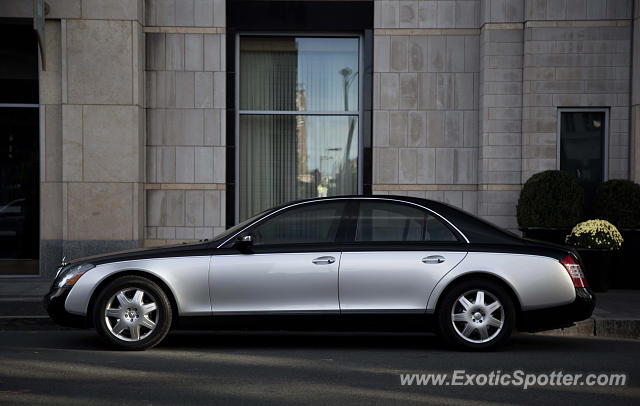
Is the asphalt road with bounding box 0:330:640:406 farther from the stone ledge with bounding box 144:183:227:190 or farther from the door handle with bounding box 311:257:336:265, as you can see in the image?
the stone ledge with bounding box 144:183:227:190

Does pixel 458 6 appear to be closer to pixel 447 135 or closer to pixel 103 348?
pixel 447 135

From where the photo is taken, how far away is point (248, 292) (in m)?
7.57

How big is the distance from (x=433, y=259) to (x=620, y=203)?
5910 mm

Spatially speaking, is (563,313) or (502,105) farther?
(502,105)

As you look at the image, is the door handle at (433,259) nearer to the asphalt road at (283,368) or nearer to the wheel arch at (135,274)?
the asphalt road at (283,368)

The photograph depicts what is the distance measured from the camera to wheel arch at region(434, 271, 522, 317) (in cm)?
761

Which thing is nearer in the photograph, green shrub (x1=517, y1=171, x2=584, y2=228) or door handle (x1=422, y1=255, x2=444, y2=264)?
door handle (x1=422, y1=255, x2=444, y2=264)

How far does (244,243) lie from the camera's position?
7598 mm

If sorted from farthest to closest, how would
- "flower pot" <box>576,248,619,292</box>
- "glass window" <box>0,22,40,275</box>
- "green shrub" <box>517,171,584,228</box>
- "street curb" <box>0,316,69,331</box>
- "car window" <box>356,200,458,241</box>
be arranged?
"glass window" <box>0,22,40,275</box> < "green shrub" <box>517,171,584,228</box> < "flower pot" <box>576,248,619,292</box> < "street curb" <box>0,316,69,331</box> < "car window" <box>356,200,458,241</box>

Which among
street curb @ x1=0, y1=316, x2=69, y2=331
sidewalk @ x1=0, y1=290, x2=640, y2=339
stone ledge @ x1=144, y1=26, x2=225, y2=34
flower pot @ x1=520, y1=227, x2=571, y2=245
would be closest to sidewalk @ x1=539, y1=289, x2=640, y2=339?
sidewalk @ x1=0, y1=290, x2=640, y2=339

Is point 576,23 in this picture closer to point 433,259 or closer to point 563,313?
point 563,313

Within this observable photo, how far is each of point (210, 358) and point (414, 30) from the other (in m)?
8.17

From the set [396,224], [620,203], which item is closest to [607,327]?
[396,224]

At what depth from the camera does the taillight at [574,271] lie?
25.0 ft
